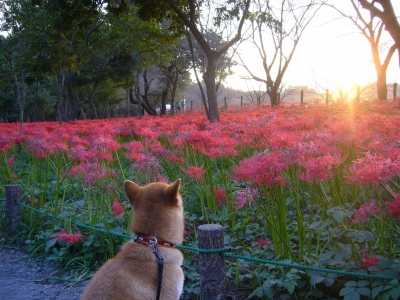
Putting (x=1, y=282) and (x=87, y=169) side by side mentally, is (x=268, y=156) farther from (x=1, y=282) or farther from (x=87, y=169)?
(x=1, y=282)

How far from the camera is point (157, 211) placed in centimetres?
257

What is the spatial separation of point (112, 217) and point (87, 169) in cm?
91

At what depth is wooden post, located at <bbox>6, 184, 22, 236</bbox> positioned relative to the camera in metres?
5.12

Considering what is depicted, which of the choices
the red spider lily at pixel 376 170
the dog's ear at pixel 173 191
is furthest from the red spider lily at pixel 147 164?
the red spider lily at pixel 376 170

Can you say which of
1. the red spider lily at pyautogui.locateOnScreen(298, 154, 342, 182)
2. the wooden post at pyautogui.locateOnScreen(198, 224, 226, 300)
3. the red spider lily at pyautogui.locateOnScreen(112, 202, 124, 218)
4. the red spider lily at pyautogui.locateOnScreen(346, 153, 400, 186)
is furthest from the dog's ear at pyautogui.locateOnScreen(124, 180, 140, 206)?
the red spider lily at pyautogui.locateOnScreen(112, 202, 124, 218)

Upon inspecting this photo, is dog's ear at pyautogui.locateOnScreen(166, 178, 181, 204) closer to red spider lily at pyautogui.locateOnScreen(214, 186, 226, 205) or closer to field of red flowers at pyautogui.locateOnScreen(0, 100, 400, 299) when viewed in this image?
field of red flowers at pyautogui.locateOnScreen(0, 100, 400, 299)

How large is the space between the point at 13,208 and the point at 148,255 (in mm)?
3408

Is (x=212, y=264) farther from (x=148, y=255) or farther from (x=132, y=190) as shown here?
(x=132, y=190)

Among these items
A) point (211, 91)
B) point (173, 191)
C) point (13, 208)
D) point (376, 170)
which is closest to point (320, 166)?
point (376, 170)

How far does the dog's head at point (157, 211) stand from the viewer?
2535mm

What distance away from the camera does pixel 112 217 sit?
4.91m

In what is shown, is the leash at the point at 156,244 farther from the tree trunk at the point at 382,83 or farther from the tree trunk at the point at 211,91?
the tree trunk at the point at 382,83

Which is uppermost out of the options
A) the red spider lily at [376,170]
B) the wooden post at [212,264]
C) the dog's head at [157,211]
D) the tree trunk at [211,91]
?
the tree trunk at [211,91]

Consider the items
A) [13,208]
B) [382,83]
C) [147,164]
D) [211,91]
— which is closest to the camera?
[147,164]
